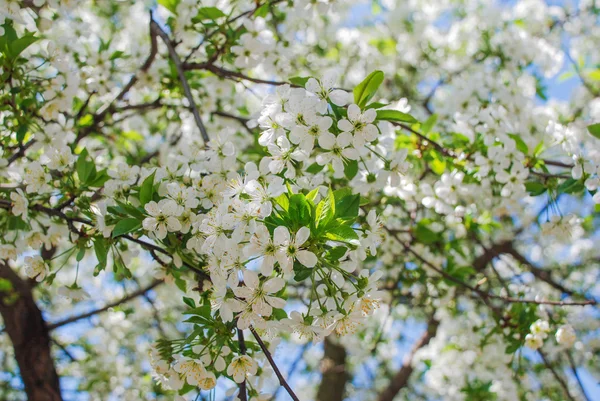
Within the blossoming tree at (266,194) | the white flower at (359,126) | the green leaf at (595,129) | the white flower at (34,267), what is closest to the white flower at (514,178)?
the blossoming tree at (266,194)

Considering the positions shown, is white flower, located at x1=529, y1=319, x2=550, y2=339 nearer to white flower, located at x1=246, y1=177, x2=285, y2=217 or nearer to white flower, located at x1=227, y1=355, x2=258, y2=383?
white flower, located at x1=227, y1=355, x2=258, y2=383

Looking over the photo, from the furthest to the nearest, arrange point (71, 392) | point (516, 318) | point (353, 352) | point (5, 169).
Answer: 1. point (353, 352)
2. point (71, 392)
3. point (516, 318)
4. point (5, 169)

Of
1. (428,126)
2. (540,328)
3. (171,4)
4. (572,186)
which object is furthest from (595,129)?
(171,4)

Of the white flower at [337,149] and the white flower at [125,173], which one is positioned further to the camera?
the white flower at [125,173]

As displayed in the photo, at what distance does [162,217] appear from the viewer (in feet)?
4.99

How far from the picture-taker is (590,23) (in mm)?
5910

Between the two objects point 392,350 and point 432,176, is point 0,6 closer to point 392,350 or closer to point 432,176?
point 432,176

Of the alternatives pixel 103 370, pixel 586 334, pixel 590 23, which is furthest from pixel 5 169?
pixel 590 23

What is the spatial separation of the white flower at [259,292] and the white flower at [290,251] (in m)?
0.06

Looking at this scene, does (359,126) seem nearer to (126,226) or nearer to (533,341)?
(126,226)

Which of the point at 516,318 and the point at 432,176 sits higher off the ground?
the point at 432,176

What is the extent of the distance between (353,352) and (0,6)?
423 centimetres

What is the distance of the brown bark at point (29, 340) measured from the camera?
3035 mm

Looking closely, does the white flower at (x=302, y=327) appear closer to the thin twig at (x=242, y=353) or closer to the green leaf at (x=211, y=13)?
the thin twig at (x=242, y=353)
